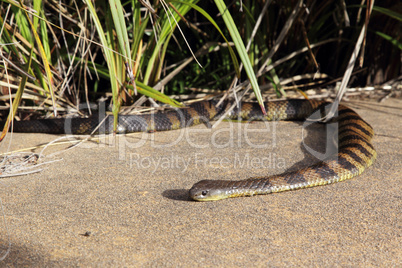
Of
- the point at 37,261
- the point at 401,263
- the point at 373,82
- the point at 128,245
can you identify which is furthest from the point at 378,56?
the point at 37,261

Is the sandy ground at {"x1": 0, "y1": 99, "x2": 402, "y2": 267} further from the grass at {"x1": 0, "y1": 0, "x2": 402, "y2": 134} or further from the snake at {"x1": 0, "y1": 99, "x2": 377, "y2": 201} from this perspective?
the grass at {"x1": 0, "y1": 0, "x2": 402, "y2": 134}

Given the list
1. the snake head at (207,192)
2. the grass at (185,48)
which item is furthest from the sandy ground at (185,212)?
the grass at (185,48)

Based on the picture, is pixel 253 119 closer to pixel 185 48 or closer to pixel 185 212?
pixel 185 48

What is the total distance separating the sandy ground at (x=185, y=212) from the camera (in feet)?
7.30

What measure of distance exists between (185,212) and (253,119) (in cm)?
287

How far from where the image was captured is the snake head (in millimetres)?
2900

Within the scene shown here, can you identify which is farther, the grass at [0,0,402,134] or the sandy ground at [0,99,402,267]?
the grass at [0,0,402,134]

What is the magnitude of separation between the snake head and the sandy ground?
0.17ft

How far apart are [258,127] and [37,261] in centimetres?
317

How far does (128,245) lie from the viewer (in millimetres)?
2322

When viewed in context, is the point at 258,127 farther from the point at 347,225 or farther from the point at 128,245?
the point at 128,245

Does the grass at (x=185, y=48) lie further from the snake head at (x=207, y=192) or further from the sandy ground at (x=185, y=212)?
the snake head at (x=207, y=192)

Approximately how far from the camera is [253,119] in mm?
5410

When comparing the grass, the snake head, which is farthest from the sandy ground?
the grass
